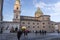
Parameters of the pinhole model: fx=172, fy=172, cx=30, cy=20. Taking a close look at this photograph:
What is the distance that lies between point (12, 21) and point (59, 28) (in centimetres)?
2449

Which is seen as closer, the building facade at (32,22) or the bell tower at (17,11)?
the building facade at (32,22)

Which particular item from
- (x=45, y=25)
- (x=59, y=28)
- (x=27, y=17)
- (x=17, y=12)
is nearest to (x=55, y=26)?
(x=59, y=28)

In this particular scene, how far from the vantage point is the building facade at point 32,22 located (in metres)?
72.7

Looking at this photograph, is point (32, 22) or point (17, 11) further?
point (32, 22)

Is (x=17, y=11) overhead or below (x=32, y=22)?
overhead

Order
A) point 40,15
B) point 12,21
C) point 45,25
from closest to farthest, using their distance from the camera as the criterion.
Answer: point 12,21, point 45,25, point 40,15

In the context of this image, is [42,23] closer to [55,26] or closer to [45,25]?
[45,25]

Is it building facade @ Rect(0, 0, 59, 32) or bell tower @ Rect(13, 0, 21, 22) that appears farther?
bell tower @ Rect(13, 0, 21, 22)

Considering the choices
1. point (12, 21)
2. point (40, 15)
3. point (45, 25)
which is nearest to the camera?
point (12, 21)

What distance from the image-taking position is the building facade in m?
72.7

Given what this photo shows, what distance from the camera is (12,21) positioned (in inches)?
2822

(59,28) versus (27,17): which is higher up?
(27,17)

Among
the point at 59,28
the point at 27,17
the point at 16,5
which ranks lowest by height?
the point at 59,28

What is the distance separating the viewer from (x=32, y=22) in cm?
7700
